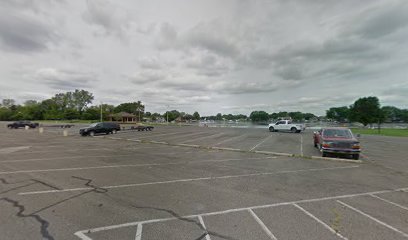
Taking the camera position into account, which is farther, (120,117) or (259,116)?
(259,116)

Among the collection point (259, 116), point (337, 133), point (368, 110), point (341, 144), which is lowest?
point (341, 144)

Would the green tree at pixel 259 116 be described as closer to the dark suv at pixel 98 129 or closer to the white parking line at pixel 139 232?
the dark suv at pixel 98 129

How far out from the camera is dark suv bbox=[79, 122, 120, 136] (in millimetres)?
23811

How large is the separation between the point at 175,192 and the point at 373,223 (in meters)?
4.32

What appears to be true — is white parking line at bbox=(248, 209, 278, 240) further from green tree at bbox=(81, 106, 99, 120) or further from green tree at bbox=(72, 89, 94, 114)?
green tree at bbox=(72, 89, 94, 114)

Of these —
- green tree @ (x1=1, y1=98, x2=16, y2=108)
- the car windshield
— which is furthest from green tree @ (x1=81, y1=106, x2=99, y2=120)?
the car windshield

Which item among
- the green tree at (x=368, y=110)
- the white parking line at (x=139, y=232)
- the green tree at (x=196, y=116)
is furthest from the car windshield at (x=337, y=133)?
the green tree at (x=196, y=116)

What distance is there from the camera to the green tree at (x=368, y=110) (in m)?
49.3

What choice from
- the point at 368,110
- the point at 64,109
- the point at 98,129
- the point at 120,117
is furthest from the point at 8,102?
the point at 368,110

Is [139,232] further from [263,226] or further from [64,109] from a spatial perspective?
[64,109]

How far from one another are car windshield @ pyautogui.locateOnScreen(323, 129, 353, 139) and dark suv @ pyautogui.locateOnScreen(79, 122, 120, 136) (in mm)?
25172

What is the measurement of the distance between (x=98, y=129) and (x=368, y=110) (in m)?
63.5

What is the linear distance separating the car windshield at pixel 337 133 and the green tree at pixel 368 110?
5202cm

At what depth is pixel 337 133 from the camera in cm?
1109
